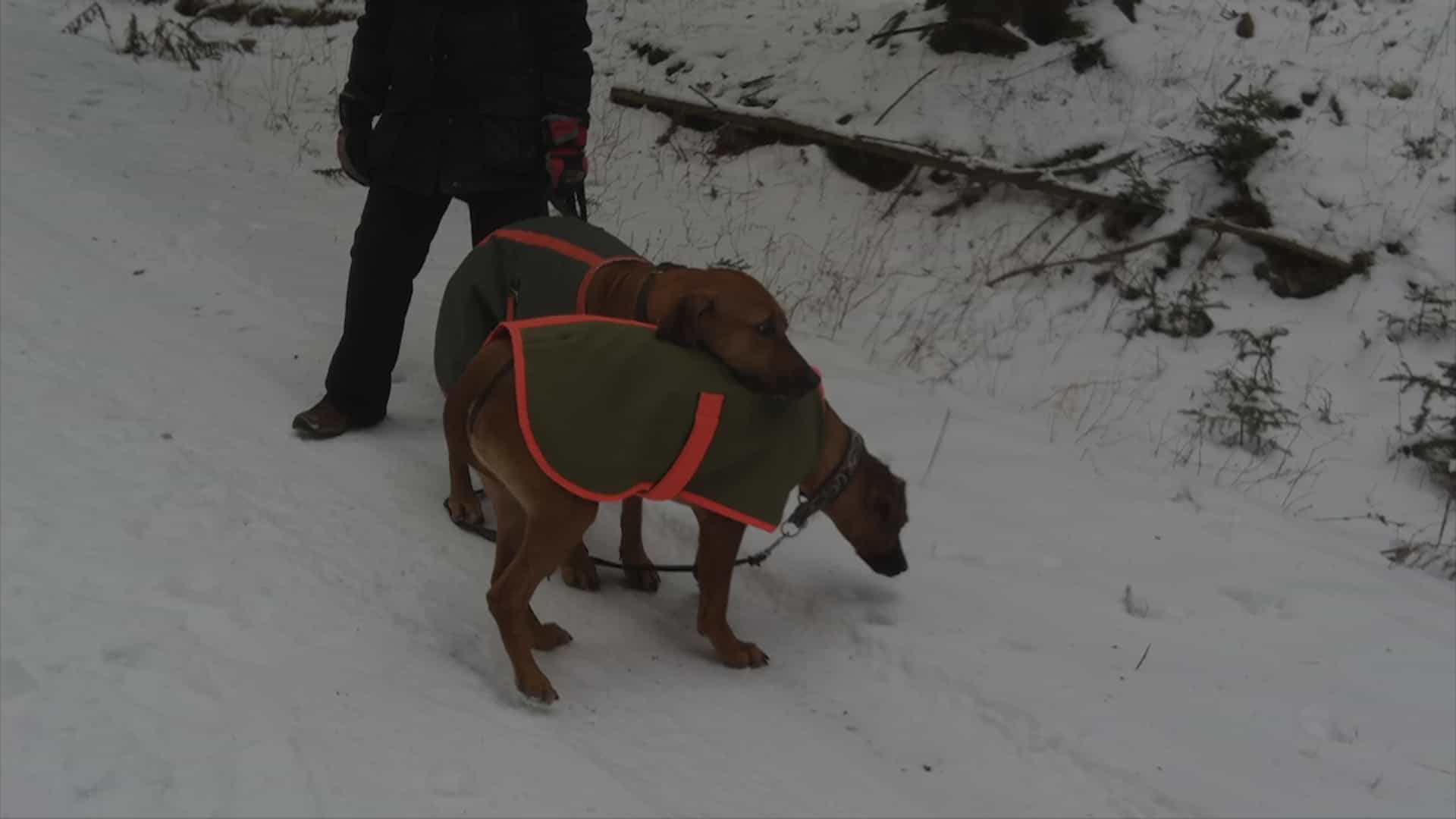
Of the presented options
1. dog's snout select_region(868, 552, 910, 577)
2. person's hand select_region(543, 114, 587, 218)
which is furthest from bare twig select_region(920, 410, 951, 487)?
person's hand select_region(543, 114, 587, 218)

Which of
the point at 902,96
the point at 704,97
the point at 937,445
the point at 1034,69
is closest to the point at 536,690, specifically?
the point at 937,445

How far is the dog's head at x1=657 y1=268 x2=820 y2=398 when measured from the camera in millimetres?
2631

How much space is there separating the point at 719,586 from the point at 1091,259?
4098 mm

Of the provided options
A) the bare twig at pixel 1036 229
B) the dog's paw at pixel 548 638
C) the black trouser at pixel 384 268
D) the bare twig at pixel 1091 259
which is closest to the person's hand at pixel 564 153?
the black trouser at pixel 384 268

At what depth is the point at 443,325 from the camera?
336 cm

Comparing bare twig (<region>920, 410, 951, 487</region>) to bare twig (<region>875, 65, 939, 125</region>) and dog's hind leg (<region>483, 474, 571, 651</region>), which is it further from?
bare twig (<region>875, 65, 939, 125</region>)

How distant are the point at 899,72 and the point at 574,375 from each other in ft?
19.0

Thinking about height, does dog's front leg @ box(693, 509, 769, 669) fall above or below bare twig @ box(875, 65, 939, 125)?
below

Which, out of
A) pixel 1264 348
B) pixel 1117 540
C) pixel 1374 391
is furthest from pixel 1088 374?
pixel 1117 540

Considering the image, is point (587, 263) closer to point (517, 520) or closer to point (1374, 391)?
point (517, 520)

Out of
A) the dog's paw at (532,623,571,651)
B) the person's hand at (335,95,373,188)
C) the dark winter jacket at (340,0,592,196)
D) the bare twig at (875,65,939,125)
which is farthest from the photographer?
the bare twig at (875,65,939,125)

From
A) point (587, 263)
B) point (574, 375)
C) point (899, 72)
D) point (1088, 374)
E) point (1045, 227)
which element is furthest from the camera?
point (899, 72)

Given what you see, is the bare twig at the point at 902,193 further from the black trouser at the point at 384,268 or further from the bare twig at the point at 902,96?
the black trouser at the point at 384,268

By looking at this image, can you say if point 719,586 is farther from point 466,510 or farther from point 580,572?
point 466,510
